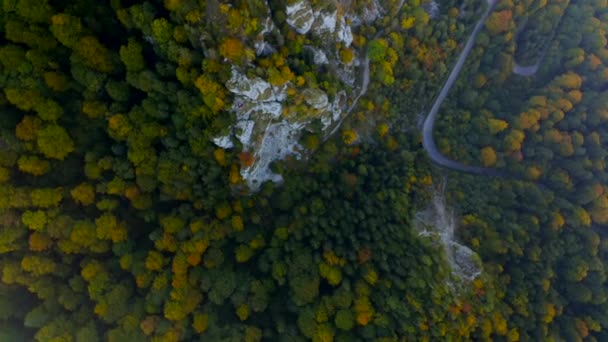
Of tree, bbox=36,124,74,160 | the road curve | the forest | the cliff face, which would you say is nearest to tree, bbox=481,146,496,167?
the forest

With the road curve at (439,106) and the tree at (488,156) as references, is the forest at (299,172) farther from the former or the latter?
the road curve at (439,106)

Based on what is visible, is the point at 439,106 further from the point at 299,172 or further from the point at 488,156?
the point at 299,172

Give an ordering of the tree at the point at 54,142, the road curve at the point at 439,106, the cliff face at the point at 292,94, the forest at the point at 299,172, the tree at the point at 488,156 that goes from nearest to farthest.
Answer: the tree at the point at 54,142 → the forest at the point at 299,172 → the cliff face at the point at 292,94 → the tree at the point at 488,156 → the road curve at the point at 439,106

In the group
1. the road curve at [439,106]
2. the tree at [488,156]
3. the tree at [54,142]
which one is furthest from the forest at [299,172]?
the road curve at [439,106]

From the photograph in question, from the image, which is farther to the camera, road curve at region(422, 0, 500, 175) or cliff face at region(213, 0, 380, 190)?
road curve at region(422, 0, 500, 175)

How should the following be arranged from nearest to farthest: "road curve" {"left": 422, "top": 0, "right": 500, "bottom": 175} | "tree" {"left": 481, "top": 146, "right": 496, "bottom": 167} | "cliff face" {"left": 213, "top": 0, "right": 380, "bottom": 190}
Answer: "cliff face" {"left": 213, "top": 0, "right": 380, "bottom": 190} → "tree" {"left": 481, "top": 146, "right": 496, "bottom": 167} → "road curve" {"left": 422, "top": 0, "right": 500, "bottom": 175}

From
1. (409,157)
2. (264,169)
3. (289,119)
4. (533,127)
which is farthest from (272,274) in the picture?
(533,127)

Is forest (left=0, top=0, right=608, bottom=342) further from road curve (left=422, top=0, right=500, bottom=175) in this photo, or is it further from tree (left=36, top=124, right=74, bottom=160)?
road curve (left=422, top=0, right=500, bottom=175)

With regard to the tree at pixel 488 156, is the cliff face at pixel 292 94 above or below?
above
